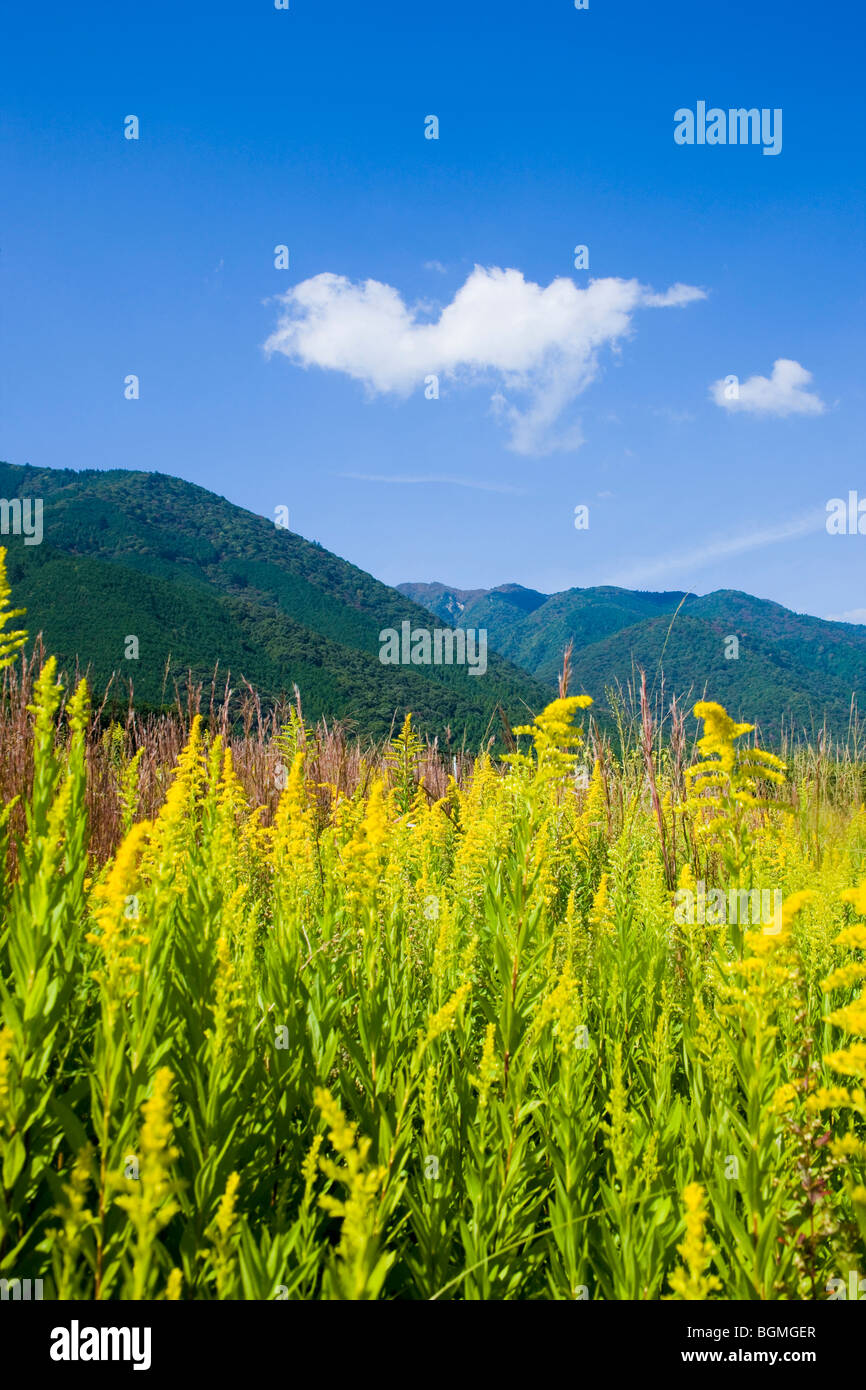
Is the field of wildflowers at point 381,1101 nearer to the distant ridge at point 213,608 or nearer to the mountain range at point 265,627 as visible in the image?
the distant ridge at point 213,608

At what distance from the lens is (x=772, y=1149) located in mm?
1534

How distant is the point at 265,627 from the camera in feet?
271

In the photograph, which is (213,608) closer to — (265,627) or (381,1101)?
(265,627)

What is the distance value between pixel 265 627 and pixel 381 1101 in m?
83.5

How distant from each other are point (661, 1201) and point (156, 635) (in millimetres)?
72132

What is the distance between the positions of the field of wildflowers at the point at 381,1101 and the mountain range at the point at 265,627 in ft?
14.0

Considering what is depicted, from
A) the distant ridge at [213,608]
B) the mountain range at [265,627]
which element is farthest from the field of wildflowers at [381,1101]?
the mountain range at [265,627]

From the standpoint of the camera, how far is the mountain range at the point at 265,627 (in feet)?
197

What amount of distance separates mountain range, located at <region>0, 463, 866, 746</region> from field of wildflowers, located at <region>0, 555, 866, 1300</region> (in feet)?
14.0

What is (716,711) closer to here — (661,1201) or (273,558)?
(661,1201)

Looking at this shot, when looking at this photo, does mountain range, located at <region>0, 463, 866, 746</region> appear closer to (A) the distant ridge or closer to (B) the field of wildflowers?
(A) the distant ridge

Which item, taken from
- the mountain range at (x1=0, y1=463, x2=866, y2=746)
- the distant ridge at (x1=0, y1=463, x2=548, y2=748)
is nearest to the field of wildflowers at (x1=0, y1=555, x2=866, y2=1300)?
the distant ridge at (x1=0, y1=463, x2=548, y2=748)
